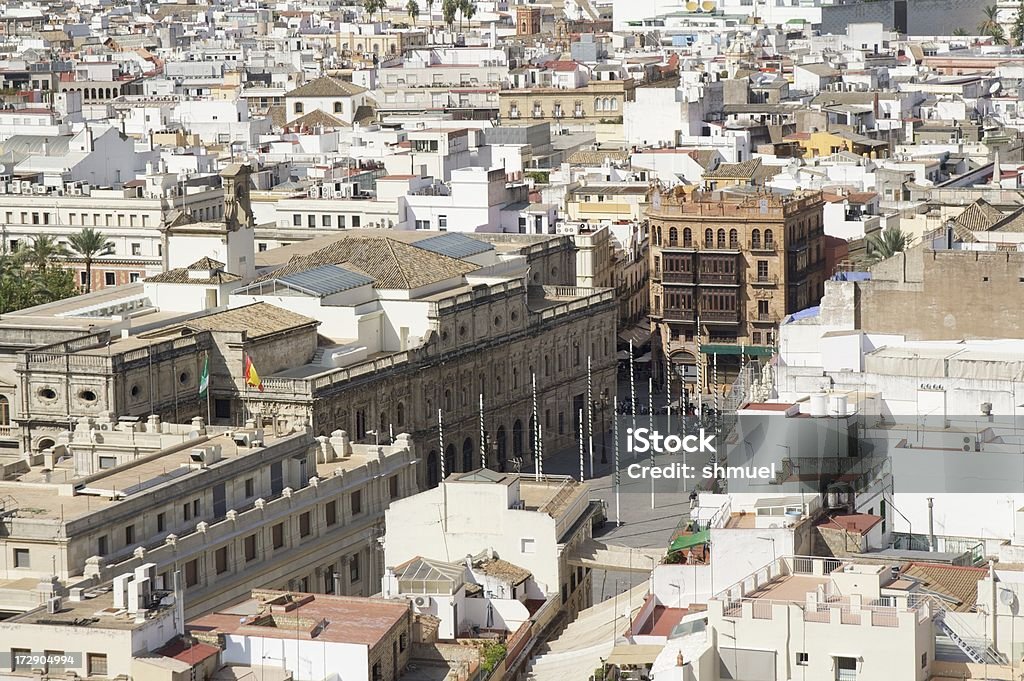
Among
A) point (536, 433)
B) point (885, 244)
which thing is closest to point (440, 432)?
point (536, 433)

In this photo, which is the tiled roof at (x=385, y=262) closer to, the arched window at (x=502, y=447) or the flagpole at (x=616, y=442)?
the arched window at (x=502, y=447)

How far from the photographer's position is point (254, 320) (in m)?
114

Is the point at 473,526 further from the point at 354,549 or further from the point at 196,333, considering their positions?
the point at 196,333

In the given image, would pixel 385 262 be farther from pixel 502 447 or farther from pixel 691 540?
pixel 691 540

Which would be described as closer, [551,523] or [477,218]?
[551,523]

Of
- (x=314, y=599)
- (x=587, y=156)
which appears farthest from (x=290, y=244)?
(x=314, y=599)

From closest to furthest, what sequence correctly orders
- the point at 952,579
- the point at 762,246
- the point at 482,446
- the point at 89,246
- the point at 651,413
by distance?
the point at 952,579, the point at 482,446, the point at 651,413, the point at 89,246, the point at 762,246

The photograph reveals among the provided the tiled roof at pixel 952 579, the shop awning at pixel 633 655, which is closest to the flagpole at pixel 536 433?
the tiled roof at pixel 952 579

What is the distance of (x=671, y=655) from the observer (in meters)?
57.4

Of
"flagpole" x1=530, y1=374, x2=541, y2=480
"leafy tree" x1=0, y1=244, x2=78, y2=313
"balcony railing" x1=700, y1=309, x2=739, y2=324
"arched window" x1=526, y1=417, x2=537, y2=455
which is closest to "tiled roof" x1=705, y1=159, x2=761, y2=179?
"balcony railing" x1=700, y1=309, x2=739, y2=324

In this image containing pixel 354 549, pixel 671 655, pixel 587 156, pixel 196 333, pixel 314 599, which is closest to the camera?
pixel 671 655

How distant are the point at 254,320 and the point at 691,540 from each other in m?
46.5

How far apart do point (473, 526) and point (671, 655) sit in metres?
21.5

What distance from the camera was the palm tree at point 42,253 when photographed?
146m
